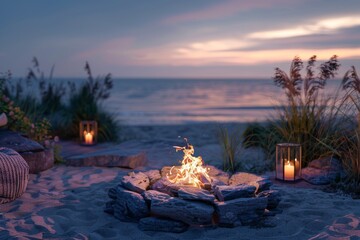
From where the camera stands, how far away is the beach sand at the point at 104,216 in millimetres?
3041

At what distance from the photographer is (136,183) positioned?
363cm

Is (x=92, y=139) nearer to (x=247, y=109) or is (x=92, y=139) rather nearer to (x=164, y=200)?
(x=164, y=200)

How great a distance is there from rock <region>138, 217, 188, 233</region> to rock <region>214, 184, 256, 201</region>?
373mm

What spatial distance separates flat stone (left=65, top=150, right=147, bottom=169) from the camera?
5488 mm

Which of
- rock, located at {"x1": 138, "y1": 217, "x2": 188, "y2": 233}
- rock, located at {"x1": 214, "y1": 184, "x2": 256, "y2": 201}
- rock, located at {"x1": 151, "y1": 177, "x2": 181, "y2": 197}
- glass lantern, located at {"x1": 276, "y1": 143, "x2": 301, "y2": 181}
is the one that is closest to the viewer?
rock, located at {"x1": 138, "y1": 217, "x2": 188, "y2": 233}

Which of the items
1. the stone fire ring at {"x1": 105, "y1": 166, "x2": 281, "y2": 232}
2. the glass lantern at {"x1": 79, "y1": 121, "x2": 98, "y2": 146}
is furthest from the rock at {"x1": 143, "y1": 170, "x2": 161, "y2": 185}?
the glass lantern at {"x1": 79, "y1": 121, "x2": 98, "y2": 146}

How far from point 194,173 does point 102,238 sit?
42.8 inches

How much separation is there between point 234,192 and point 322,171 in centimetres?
179

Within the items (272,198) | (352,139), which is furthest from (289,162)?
(272,198)

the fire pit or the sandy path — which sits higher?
the fire pit

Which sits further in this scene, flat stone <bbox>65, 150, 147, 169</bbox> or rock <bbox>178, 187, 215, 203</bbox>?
flat stone <bbox>65, 150, 147, 169</bbox>

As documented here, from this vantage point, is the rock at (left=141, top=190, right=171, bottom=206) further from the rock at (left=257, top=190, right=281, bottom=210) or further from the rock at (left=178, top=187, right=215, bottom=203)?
the rock at (left=257, top=190, right=281, bottom=210)

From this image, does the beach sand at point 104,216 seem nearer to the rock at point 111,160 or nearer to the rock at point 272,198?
the rock at point 272,198

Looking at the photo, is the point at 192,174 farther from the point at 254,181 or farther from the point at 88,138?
the point at 88,138
